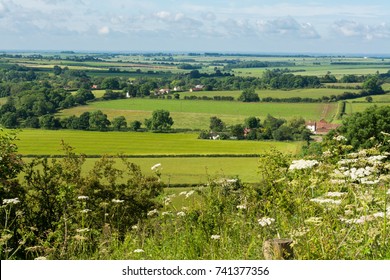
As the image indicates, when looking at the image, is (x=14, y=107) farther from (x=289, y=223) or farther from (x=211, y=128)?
(x=289, y=223)

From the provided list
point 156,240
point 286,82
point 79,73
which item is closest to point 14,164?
point 156,240

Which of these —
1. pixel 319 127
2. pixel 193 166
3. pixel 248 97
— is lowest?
pixel 248 97

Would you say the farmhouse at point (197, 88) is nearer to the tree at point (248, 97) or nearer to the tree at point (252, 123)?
the tree at point (248, 97)

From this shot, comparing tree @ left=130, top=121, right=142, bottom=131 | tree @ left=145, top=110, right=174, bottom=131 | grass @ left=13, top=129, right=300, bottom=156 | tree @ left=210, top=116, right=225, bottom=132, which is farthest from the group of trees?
tree @ left=130, top=121, right=142, bottom=131

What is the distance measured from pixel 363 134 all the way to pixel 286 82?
104 metres

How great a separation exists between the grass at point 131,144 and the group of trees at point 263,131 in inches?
145

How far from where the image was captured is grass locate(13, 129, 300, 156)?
47.2 m

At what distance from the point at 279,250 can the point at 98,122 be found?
64.6 m

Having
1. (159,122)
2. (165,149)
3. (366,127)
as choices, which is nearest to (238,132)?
(159,122)

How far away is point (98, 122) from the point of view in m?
66.9

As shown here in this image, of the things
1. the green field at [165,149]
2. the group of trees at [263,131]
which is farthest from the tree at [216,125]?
the green field at [165,149]

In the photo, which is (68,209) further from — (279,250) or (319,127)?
(319,127)

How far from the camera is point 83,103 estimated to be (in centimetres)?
9012

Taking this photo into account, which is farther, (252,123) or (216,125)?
(216,125)
